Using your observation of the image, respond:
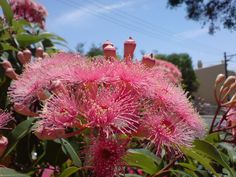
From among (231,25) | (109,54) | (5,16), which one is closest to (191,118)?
(109,54)

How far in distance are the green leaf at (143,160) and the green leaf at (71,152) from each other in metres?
0.11

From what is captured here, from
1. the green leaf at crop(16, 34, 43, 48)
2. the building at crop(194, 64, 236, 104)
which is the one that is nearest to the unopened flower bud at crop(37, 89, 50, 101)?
the green leaf at crop(16, 34, 43, 48)

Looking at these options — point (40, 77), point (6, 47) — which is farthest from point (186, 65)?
point (40, 77)

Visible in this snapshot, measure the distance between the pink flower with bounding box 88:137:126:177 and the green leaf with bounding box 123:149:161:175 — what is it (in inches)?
6.3

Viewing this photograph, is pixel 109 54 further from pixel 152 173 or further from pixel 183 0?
pixel 183 0

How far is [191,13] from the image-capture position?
1427cm

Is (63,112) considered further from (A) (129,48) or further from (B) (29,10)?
(B) (29,10)

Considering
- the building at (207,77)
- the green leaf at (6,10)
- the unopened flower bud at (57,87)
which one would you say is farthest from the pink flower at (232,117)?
the building at (207,77)

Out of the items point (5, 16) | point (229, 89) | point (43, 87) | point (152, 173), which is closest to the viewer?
point (43, 87)

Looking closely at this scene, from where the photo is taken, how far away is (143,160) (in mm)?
1134

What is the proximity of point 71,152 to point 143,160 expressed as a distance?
0.57 ft

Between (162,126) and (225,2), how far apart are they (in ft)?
44.7

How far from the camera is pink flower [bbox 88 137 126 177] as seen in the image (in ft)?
3.02

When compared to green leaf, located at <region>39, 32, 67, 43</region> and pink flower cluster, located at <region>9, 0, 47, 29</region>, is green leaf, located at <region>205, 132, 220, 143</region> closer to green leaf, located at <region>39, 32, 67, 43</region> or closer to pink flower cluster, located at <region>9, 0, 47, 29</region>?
green leaf, located at <region>39, 32, 67, 43</region>
